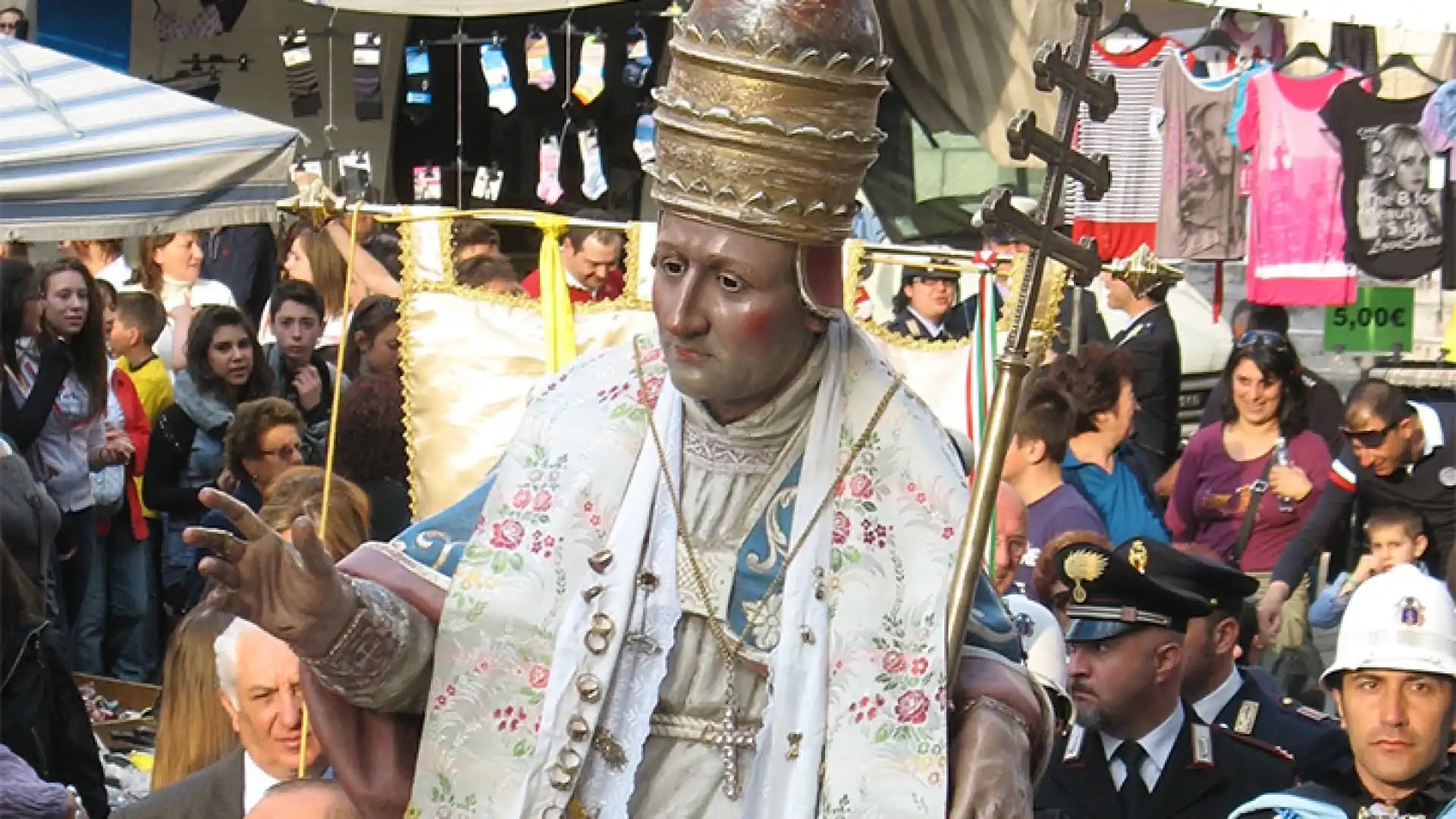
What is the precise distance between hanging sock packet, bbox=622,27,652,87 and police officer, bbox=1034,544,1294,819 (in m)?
8.51

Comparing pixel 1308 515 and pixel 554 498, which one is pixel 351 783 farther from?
pixel 1308 515

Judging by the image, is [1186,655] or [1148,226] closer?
[1186,655]

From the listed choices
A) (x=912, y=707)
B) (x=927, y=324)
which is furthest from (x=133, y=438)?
(x=912, y=707)

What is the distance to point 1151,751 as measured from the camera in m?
5.47

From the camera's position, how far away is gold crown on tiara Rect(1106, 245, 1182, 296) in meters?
6.27

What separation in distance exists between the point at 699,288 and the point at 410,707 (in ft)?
2.31

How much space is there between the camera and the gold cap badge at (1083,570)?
5.70 m

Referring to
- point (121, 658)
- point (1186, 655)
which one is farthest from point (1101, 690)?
point (121, 658)

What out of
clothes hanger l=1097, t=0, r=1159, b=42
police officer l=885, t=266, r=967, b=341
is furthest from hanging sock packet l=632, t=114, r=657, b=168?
clothes hanger l=1097, t=0, r=1159, b=42

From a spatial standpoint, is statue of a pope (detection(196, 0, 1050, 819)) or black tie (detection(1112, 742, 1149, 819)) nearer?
statue of a pope (detection(196, 0, 1050, 819))

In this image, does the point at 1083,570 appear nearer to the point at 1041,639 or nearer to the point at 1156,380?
the point at 1041,639

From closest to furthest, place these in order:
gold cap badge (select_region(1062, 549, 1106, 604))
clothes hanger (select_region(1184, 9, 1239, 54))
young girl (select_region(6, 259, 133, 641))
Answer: gold cap badge (select_region(1062, 549, 1106, 604)) → young girl (select_region(6, 259, 133, 641)) → clothes hanger (select_region(1184, 9, 1239, 54))

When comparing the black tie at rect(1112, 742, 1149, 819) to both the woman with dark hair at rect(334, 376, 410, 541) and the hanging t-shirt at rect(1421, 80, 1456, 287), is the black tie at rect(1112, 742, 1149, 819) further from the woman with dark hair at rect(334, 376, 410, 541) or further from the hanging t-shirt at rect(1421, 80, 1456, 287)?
the hanging t-shirt at rect(1421, 80, 1456, 287)

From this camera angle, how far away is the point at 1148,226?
1048 cm
